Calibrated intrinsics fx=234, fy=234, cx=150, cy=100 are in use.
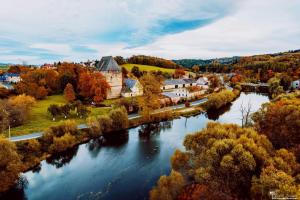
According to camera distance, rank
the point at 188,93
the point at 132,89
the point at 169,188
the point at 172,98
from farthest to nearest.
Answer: the point at 188,93, the point at 132,89, the point at 172,98, the point at 169,188

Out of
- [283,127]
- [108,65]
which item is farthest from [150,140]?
[108,65]

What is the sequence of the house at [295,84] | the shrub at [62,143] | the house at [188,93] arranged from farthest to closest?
the house at [295,84]
the house at [188,93]
the shrub at [62,143]

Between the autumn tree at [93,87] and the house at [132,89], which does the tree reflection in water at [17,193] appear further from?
the house at [132,89]

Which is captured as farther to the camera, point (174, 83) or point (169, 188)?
point (174, 83)

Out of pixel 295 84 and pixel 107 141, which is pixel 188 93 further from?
pixel 295 84

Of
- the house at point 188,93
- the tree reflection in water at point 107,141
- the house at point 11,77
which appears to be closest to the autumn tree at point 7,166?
the tree reflection in water at point 107,141

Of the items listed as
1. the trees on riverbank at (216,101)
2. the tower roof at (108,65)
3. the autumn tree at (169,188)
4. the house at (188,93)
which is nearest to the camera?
the autumn tree at (169,188)

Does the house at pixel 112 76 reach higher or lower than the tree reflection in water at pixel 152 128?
higher

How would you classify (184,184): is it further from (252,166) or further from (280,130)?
(280,130)
